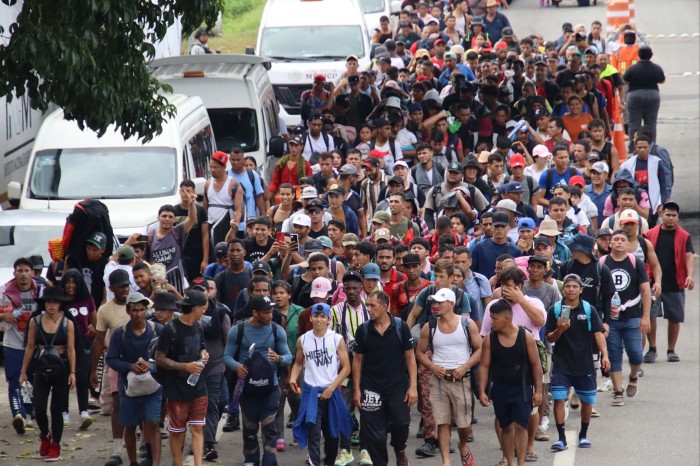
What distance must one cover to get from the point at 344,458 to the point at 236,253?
2.36 m

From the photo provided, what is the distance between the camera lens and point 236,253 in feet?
44.6

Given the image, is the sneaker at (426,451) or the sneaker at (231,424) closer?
the sneaker at (426,451)

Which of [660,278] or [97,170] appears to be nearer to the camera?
[660,278]

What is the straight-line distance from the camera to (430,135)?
20.4 meters

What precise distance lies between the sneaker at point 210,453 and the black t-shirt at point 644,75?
529 inches

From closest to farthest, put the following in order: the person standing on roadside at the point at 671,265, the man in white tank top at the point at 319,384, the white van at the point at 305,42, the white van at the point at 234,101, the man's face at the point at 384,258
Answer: the man in white tank top at the point at 319,384, the man's face at the point at 384,258, the person standing on roadside at the point at 671,265, the white van at the point at 234,101, the white van at the point at 305,42

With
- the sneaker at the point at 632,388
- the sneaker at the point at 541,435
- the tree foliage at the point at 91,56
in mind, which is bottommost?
the sneaker at the point at 541,435

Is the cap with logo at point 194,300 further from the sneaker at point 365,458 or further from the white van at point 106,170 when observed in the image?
the white van at point 106,170

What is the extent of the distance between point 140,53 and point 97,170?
18.2 feet

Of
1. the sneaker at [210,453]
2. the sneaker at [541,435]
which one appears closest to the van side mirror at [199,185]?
the sneaker at [210,453]

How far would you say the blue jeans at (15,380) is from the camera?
13.2 meters

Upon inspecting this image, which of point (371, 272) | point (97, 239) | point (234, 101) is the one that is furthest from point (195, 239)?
point (234, 101)

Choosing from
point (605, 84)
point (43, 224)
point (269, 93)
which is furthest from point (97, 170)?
point (605, 84)

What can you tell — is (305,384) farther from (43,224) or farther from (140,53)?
(43,224)
